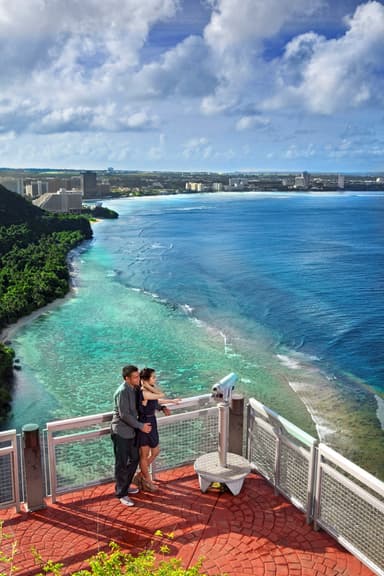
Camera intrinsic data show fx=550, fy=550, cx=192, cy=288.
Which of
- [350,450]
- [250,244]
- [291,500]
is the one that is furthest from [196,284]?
[291,500]

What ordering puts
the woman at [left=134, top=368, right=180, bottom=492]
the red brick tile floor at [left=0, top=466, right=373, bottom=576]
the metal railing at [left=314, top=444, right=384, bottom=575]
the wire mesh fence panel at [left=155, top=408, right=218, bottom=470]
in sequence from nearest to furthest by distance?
the metal railing at [left=314, top=444, right=384, bottom=575], the red brick tile floor at [left=0, top=466, right=373, bottom=576], the woman at [left=134, top=368, right=180, bottom=492], the wire mesh fence panel at [left=155, top=408, right=218, bottom=470]

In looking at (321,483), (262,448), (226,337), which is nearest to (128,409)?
(262,448)

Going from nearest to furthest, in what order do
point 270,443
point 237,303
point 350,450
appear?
point 270,443 < point 350,450 < point 237,303

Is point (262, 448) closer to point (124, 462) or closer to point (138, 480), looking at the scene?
point (138, 480)

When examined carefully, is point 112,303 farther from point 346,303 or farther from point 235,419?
point 235,419

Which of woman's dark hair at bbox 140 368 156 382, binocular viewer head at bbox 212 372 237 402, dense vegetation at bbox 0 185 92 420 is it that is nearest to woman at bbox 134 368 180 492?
woman's dark hair at bbox 140 368 156 382

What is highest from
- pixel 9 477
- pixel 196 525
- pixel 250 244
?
pixel 9 477

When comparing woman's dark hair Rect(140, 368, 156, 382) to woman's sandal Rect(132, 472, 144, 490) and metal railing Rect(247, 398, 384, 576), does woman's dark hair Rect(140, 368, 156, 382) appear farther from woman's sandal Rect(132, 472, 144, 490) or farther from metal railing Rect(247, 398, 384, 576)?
metal railing Rect(247, 398, 384, 576)
